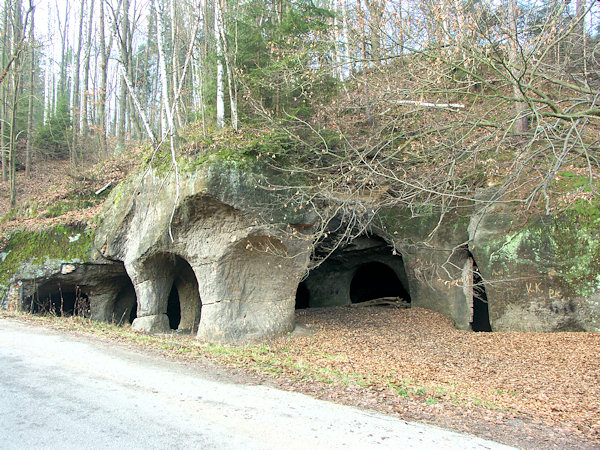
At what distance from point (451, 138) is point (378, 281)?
45.5 feet

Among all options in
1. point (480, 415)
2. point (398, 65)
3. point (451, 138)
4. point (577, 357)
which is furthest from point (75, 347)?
point (577, 357)

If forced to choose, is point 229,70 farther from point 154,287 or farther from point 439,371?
point 439,371

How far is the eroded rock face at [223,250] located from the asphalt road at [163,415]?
4966 mm

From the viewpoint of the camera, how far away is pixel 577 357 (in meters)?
9.02

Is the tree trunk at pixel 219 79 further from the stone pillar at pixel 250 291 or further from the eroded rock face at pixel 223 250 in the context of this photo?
the stone pillar at pixel 250 291

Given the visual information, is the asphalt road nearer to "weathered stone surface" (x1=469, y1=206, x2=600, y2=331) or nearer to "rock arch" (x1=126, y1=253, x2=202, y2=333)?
"rock arch" (x1=126, y1=253, x2=202, y2=333)

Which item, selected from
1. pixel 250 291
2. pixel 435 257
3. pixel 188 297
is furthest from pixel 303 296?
pixel 250 291

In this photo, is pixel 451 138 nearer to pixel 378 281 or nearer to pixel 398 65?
pixel 398 65

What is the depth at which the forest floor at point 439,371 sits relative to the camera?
18.7ft

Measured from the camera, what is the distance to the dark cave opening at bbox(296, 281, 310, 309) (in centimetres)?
1850

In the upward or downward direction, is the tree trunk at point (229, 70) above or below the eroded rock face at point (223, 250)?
above

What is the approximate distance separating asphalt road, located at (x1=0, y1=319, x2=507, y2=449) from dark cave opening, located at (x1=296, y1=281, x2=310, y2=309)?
1197 cm

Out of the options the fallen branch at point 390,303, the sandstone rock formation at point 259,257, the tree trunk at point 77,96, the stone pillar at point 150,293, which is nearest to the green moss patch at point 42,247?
the sandstone rock formation at point 259,257

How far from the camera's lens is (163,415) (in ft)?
14.8
